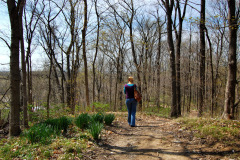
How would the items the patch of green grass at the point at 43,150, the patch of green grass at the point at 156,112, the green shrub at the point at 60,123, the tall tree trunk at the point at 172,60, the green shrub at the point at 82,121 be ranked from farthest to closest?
the patch of green grass at the point at 156,112 → the tall tree trunk at the point at 172,60 → the green shrub at the point at 82,121 → the green shrub at the point at 60,123 → the patch of green grass at the point at 43,150

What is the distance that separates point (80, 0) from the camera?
33.0 ft

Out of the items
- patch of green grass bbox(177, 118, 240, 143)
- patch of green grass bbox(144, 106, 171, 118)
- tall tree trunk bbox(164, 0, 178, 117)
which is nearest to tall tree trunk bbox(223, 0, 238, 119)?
patch of green grass bbox(177, 118, 240, 143)

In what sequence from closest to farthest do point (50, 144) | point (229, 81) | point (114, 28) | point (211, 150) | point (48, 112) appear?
1. point (211, 150)
2. point (50, 144)
3. point (229, 81)
4. point (48, 112)
5. point (114, 28)

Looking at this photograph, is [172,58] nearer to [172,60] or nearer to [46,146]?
[172,60]

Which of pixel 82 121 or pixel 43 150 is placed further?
pixel 82 121

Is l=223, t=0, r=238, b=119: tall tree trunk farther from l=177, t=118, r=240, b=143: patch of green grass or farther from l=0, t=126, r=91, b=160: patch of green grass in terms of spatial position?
l=0, t=126, r=91, b=160: patch of green grass

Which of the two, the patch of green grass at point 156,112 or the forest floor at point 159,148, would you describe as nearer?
the forest floor at point 159,148

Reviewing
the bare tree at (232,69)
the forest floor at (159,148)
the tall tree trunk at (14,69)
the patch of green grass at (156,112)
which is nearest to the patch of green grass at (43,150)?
the forest floor at (159,148)

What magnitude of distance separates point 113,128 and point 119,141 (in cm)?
122

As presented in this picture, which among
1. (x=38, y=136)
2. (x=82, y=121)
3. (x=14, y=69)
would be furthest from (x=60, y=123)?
(x=14, y=69)

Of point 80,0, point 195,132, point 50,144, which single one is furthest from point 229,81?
point 80,0

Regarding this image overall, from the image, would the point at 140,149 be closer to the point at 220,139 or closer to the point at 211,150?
the point at 211,150

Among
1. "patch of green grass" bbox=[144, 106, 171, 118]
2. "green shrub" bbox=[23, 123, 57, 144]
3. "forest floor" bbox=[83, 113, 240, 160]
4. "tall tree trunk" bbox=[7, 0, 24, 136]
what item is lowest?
"patch of green grass" bbox=[144, 106, 171, 118]

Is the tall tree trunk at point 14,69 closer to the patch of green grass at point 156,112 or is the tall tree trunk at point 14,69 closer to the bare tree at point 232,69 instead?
the bare tree at point 232,69
